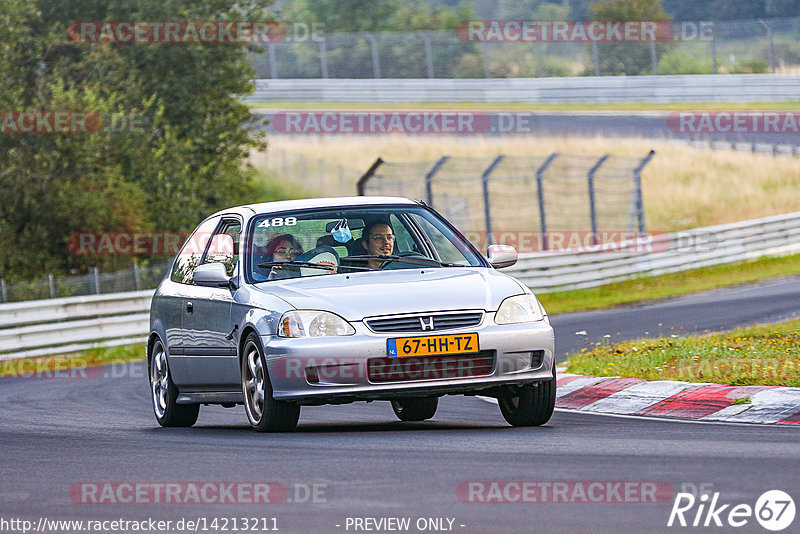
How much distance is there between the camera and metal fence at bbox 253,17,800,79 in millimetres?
45125

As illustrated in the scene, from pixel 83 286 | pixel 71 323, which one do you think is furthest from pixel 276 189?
pixel 71 323

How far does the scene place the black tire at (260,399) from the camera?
9.05 metres

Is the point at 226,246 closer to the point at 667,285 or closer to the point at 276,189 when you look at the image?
the point at 667,285

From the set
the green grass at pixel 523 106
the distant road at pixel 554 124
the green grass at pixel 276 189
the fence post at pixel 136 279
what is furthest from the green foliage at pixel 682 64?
the fence post at pixel 136 279

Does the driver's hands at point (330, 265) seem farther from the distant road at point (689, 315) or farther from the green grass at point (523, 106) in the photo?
the green grass at point (523, 106)

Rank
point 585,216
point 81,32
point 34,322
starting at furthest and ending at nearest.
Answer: point 585,216 < point 81,32 < point 34,322

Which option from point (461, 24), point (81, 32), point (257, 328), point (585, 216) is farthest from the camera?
point (461, 24)

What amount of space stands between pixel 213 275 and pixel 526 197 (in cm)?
3019

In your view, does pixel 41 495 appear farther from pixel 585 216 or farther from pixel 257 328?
pixel 585 216

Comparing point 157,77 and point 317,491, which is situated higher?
point 157,77

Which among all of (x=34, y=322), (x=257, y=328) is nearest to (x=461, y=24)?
(x=34, y=322)

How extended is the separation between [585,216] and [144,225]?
445 inches

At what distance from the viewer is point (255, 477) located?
23.5ft

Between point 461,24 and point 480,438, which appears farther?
point 461,24
